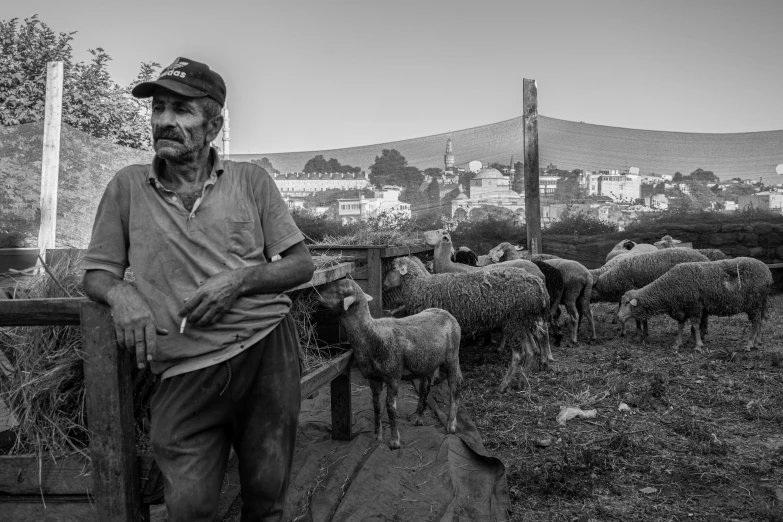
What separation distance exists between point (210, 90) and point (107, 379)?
1.19m

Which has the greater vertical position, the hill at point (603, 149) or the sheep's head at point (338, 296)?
the hill at point (603, 149)

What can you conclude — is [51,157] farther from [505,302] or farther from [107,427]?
[107,427]

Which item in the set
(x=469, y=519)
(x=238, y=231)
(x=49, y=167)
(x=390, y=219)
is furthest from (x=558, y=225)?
(x=238, y=231)

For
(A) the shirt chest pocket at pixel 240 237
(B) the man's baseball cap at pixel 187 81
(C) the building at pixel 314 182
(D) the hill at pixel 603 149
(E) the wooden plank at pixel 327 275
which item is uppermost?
(D) the hill at pixel 603 149

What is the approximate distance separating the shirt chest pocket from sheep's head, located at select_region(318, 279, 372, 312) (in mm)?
2195

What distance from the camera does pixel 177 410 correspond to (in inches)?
90.8

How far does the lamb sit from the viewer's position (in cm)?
474

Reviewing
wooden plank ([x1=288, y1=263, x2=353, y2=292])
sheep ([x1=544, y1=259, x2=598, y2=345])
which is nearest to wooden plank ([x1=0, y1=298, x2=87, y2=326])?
wooden plank ([x1=288, y1=263, x2=353, y2=292])

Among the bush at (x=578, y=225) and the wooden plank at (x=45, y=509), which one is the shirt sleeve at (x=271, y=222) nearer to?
the wooden plank at (x=45, y=509)

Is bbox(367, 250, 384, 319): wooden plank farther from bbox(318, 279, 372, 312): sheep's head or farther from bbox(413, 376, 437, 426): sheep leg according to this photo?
bbox(318, 279, 372, 312): sheep's head

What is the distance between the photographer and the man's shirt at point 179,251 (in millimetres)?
2316

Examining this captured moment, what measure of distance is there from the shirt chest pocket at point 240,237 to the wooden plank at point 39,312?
65 centimetres

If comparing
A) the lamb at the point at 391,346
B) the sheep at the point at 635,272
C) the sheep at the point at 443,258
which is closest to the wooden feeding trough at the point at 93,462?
the lamb at the point at 391,346

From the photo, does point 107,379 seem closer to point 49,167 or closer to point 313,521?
point 313,521
